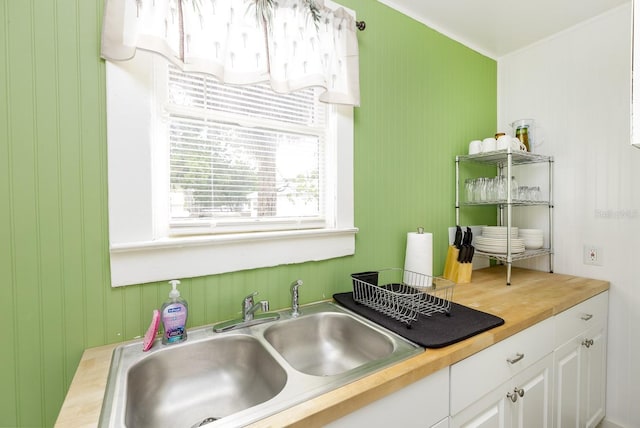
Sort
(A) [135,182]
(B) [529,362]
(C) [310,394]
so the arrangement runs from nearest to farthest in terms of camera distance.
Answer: (C) [310,394] < (A) [135,182] < (B) [529,362]

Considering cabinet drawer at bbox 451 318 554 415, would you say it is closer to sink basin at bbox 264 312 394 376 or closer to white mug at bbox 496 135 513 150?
sink basin at bbox 264 312 394 376

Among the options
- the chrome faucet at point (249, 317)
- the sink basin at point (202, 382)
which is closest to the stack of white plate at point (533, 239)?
the chrome faucet at point (249, 317)

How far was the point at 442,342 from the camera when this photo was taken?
934 mm

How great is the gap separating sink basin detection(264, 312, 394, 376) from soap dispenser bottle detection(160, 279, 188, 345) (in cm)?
29

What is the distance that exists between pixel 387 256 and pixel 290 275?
1.94ft

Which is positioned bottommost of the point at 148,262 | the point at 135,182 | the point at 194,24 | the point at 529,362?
the point at 529,362

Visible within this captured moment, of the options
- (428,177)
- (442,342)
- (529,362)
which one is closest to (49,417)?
(442,342)

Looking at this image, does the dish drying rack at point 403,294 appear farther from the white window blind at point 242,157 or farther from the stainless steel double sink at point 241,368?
the white window blind at point 242,157

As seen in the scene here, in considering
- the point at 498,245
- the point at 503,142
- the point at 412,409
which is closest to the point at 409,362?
the point at 412,409

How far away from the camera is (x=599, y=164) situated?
1.72 m

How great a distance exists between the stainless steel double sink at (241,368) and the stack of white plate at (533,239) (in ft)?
4.66

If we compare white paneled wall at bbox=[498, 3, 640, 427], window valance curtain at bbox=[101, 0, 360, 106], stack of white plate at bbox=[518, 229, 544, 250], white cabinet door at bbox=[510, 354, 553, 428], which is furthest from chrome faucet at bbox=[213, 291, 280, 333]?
white paneled wall at bbox=[498, 3, 640, 427]

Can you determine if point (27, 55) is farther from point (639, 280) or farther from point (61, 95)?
point (639, 280)

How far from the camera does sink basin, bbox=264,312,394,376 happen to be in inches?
44.0
